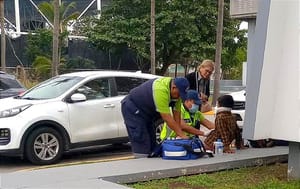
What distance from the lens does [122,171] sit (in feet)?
20.4

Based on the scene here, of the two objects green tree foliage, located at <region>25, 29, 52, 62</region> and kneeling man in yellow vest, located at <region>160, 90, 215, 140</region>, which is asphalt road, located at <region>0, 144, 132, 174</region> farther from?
green tree foliage, located at <region>25, 29, 52, 62</region>

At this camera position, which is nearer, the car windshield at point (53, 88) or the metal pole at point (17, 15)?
the car windshield at point (53, 88)

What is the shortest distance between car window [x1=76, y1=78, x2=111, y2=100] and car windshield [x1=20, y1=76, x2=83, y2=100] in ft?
0.61

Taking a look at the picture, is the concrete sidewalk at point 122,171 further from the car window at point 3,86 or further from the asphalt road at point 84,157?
the car window at point 3,86

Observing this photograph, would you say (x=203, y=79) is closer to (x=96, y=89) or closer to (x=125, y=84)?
(x=125, y=84)

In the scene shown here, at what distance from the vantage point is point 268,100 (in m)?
6.21

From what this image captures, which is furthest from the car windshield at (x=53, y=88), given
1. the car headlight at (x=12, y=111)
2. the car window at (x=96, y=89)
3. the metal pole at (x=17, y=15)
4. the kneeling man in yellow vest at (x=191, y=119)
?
the metal pole at (x=17, y=15)

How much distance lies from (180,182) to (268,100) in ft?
4.56

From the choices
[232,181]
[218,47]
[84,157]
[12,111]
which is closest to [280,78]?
[232,181]

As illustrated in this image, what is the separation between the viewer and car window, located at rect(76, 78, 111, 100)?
923cm

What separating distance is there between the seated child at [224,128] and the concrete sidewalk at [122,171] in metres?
0.29

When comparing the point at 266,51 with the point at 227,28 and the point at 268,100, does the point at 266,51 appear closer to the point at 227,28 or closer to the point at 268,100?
the point at 268,100

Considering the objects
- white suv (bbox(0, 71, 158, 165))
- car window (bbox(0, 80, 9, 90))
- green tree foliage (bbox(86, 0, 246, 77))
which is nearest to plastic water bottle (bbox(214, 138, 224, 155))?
white suv (bbox(0, 71, 158, 165))

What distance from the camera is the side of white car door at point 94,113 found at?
8984 mm
